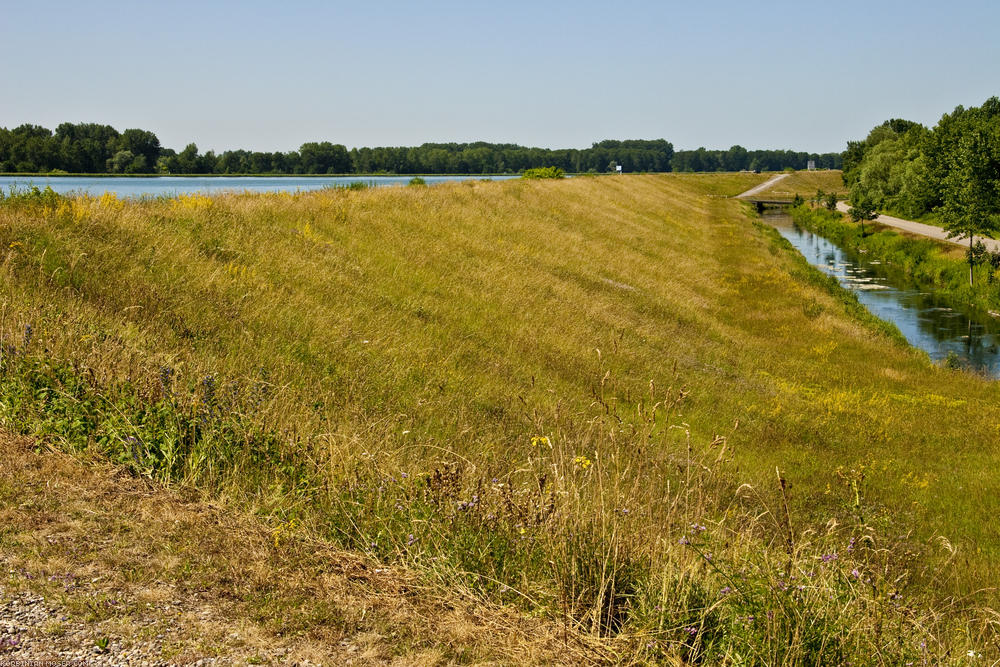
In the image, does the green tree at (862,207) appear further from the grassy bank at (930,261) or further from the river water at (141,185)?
the river water at (141,185)

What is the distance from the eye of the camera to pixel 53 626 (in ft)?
11.1

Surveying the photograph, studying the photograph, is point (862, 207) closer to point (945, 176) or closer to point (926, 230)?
point (926, 230)

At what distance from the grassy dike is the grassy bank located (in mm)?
12329

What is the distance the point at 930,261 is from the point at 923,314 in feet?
43.7

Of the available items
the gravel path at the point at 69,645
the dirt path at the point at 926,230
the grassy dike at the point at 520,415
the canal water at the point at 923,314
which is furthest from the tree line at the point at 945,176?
the gravel path at the point at 69,645

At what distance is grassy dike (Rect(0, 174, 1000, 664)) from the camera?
4344 mm

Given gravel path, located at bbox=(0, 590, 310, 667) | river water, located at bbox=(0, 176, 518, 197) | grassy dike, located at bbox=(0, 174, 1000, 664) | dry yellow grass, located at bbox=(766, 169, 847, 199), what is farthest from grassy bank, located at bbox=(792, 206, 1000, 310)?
dry yellow grass, located at bbox=(766, 169, 847, 199)

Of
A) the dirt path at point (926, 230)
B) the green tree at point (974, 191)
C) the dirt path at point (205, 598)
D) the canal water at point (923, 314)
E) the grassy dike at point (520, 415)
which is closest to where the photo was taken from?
the dirt path at point (205, 598)

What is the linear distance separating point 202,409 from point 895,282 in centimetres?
4496

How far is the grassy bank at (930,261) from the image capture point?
34.8 meters

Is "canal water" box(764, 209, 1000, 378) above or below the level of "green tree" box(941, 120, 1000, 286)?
below

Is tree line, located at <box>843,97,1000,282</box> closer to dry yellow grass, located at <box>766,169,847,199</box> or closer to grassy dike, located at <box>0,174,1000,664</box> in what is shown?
grassy dike, located at <box>0,174,1000,664</box>

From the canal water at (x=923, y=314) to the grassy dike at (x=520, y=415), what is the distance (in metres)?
2.92

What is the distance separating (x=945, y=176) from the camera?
47.8 metres
